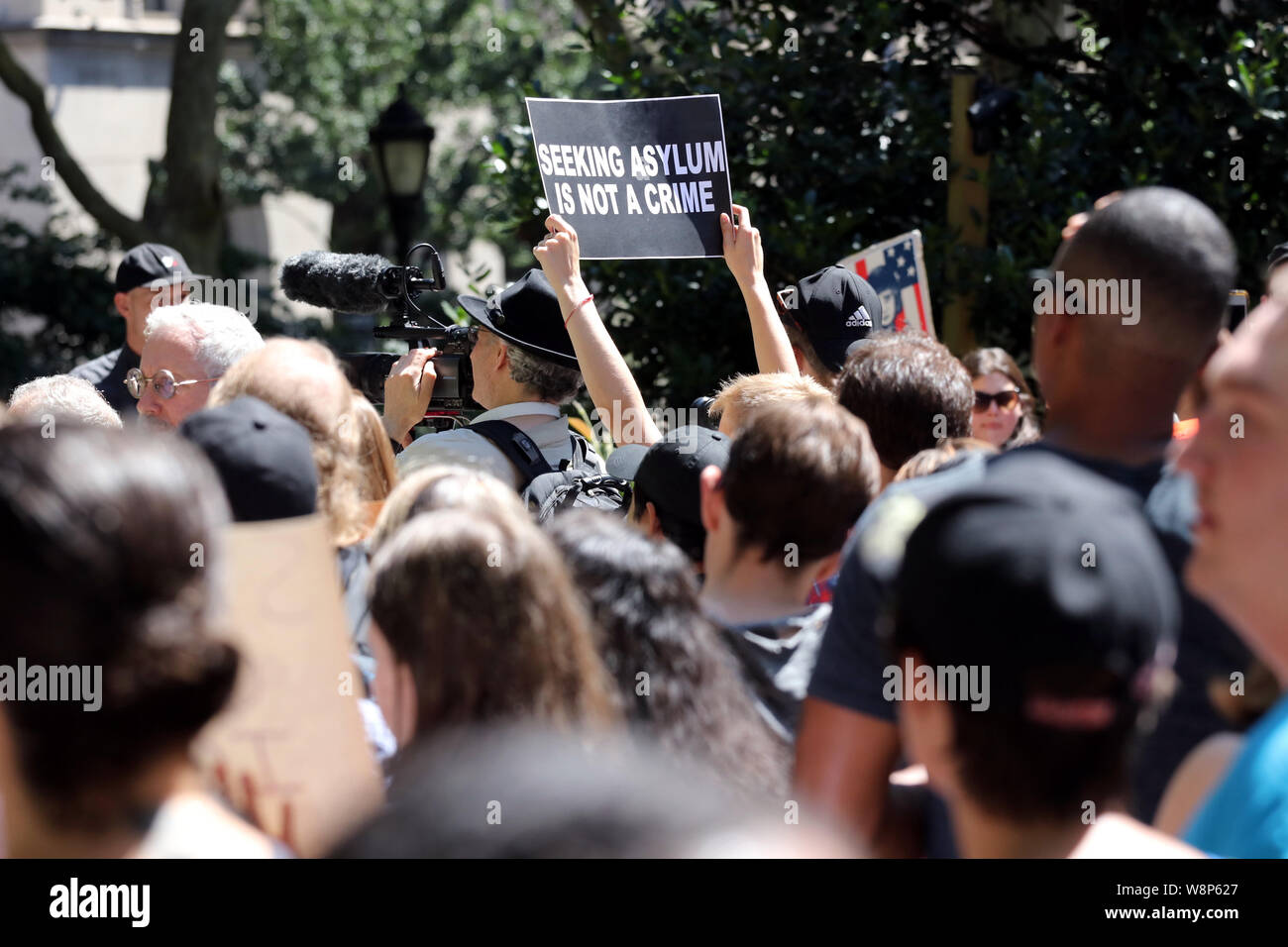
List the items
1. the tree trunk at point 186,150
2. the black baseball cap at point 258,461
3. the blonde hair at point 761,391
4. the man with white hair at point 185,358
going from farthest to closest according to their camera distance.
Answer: the tree trunk at point 186,150 < the man with white hair at point 185,358 < the blonde hair at point 761,391 < the black baseball cap at point 258,461

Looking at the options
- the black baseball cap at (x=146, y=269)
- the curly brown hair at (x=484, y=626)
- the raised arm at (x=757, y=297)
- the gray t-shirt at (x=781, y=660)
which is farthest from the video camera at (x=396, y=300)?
the curly brown hair at (x=484, y=626)

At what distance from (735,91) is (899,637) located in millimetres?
5464

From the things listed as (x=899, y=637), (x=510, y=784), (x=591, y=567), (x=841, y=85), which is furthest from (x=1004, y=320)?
(x=510, y=784)

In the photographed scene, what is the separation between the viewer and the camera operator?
346 centimetres

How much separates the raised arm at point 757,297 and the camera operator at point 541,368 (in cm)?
38

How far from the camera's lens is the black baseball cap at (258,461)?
2.30 m

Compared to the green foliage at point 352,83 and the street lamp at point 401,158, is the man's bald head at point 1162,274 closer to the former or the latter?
the street lamp at point 401,158

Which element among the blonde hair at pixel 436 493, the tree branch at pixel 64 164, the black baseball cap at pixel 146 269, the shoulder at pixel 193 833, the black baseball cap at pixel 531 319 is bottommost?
the shoulder at pixel 193 833

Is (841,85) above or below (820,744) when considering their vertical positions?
above

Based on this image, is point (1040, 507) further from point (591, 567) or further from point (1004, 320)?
point (1004, 320)

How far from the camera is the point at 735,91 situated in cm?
666

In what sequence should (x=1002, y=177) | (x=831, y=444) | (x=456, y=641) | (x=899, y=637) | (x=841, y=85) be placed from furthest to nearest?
1. (x=841, y=85)
2. (x=1002, y=177)
3. (x=831, y=444)
4. (x=456, y=641)
5. (x=899, y=637)

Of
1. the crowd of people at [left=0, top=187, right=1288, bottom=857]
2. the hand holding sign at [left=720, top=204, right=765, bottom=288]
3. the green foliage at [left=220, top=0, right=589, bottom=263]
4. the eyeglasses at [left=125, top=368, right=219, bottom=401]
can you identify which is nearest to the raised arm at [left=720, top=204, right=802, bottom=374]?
the hand holding sign at [left=720, top=204, right=765, bottom=288]

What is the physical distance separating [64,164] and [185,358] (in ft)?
24.2
